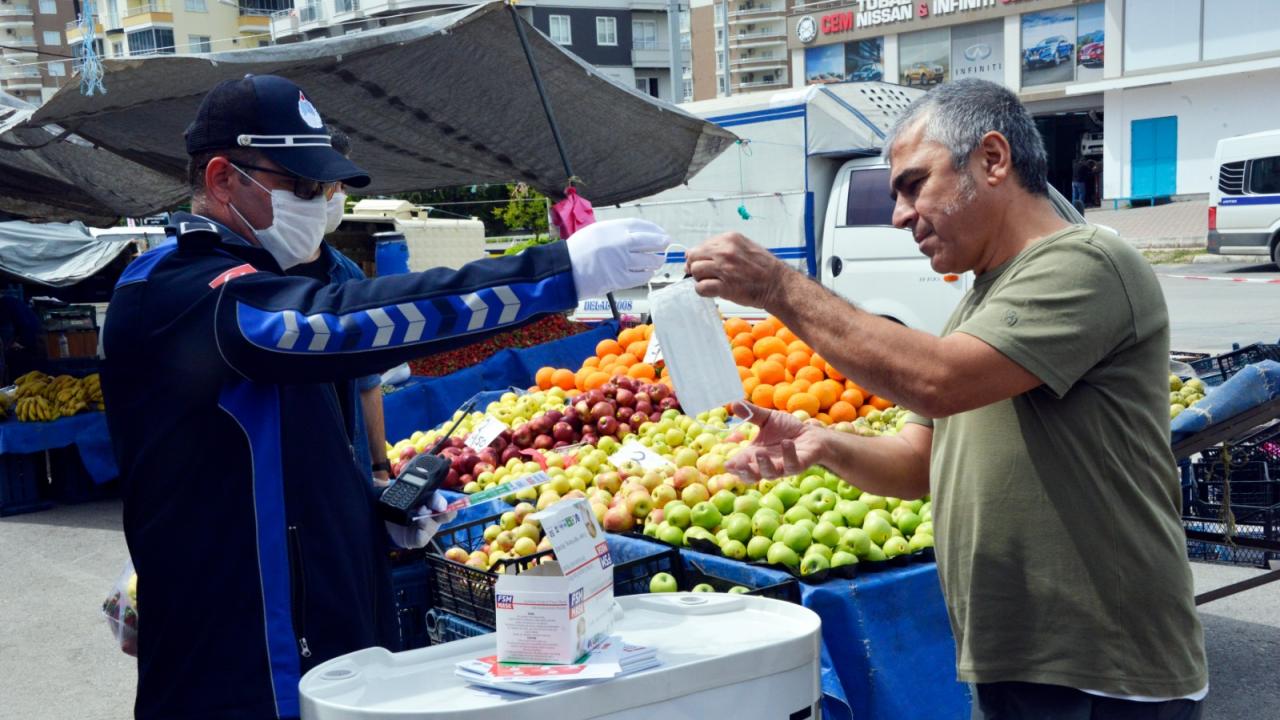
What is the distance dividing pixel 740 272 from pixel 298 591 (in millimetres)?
1009

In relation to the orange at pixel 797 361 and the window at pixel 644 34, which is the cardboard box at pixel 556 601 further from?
the window at pixel 644 34

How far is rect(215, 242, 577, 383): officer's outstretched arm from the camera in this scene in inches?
72.0

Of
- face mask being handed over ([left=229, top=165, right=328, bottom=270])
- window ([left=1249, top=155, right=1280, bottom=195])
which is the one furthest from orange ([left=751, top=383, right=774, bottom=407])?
window ([left=1249, top=155, right=1280, bottom=195])

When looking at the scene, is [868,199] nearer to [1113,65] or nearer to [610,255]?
[610,255]

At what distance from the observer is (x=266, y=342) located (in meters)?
1.82

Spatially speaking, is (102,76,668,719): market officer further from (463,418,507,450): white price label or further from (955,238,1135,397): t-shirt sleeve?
(463,418,507,450): white price label

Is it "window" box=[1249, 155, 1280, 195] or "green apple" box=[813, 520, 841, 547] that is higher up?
"window" box=[1249, 155, 1280, 195]

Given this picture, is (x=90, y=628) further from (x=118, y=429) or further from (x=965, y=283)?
(x=965, y=283)

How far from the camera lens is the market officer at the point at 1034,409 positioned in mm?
1892

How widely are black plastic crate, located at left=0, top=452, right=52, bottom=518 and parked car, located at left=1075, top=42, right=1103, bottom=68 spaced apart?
129ft

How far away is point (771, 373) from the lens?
6.37 metres

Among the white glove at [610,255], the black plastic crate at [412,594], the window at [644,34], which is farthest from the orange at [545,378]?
the window at [644,34]

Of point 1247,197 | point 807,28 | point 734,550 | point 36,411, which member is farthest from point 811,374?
point 807,28

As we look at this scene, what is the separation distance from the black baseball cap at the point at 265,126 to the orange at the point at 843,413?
158 inches
